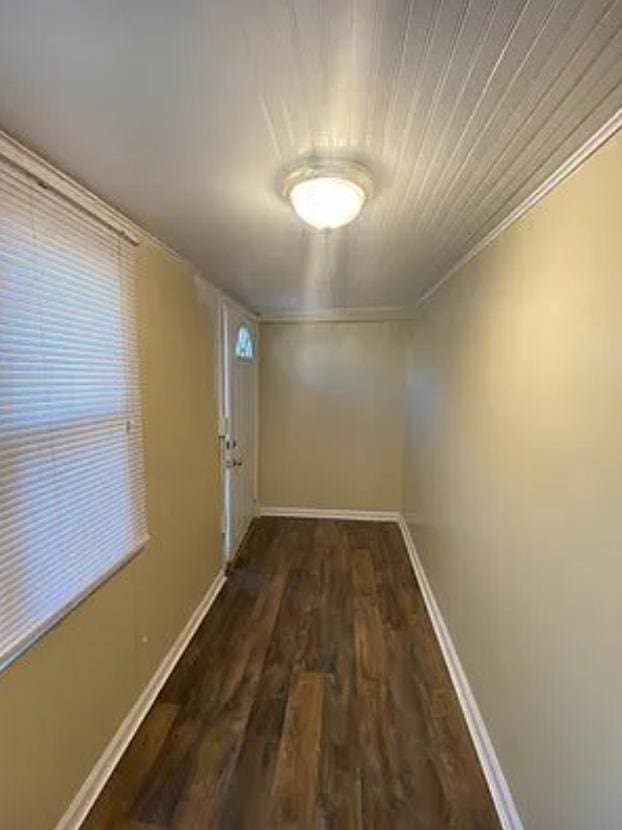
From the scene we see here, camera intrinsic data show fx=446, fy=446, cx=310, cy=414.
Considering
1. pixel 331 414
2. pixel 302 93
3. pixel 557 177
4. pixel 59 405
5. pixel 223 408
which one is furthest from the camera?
pixel 331 414

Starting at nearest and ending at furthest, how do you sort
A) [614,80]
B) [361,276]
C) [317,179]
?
[614,80], [317,179], [361,276]

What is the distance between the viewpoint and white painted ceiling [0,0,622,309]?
2.55 feet

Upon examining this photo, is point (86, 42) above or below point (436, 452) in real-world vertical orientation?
above

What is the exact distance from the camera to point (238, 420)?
395 centimetres

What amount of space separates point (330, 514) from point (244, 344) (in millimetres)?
2077

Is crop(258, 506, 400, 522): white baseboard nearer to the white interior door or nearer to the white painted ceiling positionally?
the white interior door

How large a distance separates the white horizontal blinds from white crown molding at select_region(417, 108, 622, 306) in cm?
154

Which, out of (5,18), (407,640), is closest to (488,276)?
(5,18)

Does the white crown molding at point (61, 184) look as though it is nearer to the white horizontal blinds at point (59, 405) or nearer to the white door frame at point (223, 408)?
the white horizontal blinds at point (59, 405)

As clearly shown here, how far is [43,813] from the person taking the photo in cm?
139

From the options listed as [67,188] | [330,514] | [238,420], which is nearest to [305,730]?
[67,188]

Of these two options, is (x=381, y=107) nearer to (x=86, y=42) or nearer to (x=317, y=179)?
(x=317, y=179)

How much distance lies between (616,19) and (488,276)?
49.6 inches

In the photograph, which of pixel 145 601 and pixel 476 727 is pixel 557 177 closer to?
pixel 476 727
